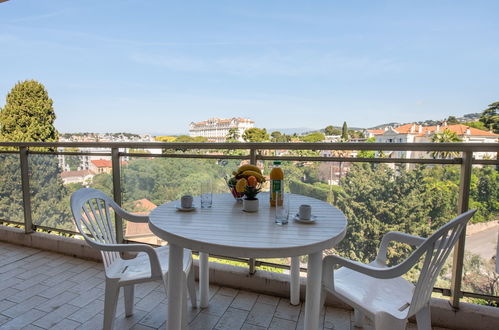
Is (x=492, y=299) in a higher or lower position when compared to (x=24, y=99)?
lower

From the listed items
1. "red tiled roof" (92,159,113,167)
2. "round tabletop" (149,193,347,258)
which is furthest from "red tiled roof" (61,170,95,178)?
"round tabletop" (149,193,347,258)

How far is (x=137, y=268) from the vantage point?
1809 millimetres

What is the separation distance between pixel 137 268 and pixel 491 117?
107 feet

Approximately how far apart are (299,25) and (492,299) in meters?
35.9

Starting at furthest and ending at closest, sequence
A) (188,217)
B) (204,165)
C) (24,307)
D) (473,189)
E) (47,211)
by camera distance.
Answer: (47,211) < (204,165) < (24,307) < (473,189) < (188,217)

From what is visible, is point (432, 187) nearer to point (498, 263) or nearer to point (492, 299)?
point (498, 263)

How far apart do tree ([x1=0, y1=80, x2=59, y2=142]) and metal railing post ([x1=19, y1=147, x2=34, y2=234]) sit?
1834cm

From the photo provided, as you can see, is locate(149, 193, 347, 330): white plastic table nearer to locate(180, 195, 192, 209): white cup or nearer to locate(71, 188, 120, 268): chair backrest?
locate(180, 195, 192, 209): white cup

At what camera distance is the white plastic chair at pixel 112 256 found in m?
1.61

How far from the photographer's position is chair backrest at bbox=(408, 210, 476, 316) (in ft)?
3.77

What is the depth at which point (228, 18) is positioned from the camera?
32906mm

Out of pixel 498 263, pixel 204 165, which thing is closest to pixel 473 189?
pixel 498 263

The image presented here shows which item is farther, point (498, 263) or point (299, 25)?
point (299, 25)

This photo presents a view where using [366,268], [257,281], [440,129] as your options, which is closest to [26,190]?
[257,281]
